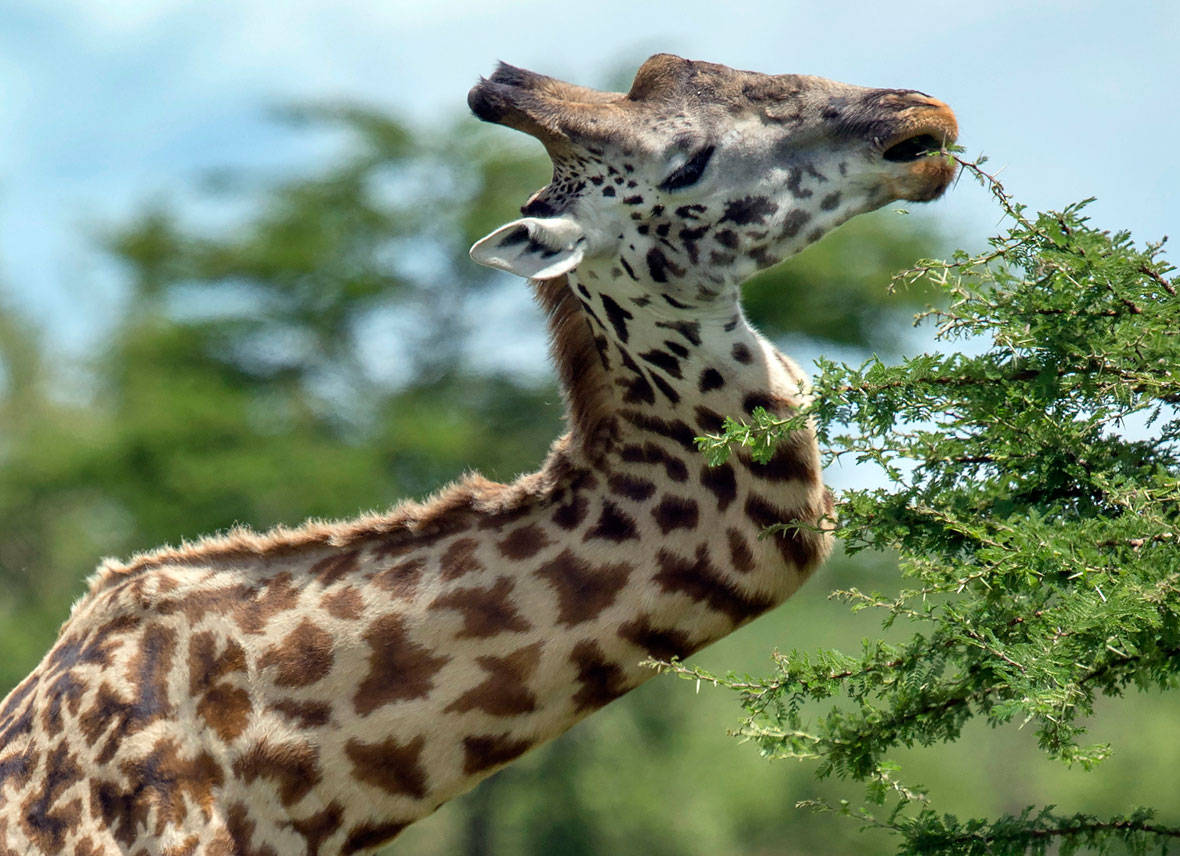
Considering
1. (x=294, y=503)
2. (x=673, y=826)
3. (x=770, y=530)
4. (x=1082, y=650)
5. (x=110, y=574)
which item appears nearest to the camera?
(x=1082, y=650)

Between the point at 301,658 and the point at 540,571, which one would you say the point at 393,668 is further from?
the point at 540,571

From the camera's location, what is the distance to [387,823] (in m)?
4.73

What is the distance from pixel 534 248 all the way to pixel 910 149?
1.26 metres

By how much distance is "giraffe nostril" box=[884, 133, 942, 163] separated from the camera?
4715 millimetres

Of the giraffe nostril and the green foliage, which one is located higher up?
the giraffe nostril

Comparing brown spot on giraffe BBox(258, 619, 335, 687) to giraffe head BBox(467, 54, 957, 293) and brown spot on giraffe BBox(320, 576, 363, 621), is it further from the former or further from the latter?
giraffe head BBox(467, 54, 957, 293)

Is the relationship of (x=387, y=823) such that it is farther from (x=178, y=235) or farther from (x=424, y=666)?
(x=178, y=235)

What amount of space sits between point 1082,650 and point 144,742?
9.14ft

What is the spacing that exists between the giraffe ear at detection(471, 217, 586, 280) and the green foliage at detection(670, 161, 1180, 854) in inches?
32.9

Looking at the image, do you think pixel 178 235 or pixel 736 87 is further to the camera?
pixel 178 235

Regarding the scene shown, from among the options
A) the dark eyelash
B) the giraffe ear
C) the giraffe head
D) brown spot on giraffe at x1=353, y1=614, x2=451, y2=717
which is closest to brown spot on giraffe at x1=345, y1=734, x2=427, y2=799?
brown spot on giraffe at x1=353, y1=614, x2=451, y2=717

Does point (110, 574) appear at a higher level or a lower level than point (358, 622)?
higher

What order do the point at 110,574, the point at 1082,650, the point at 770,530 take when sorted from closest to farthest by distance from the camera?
the point at 1082,650
the point at 770,530
the point at 110,574

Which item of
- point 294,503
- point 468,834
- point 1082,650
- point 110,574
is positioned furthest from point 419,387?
point 1082,650
